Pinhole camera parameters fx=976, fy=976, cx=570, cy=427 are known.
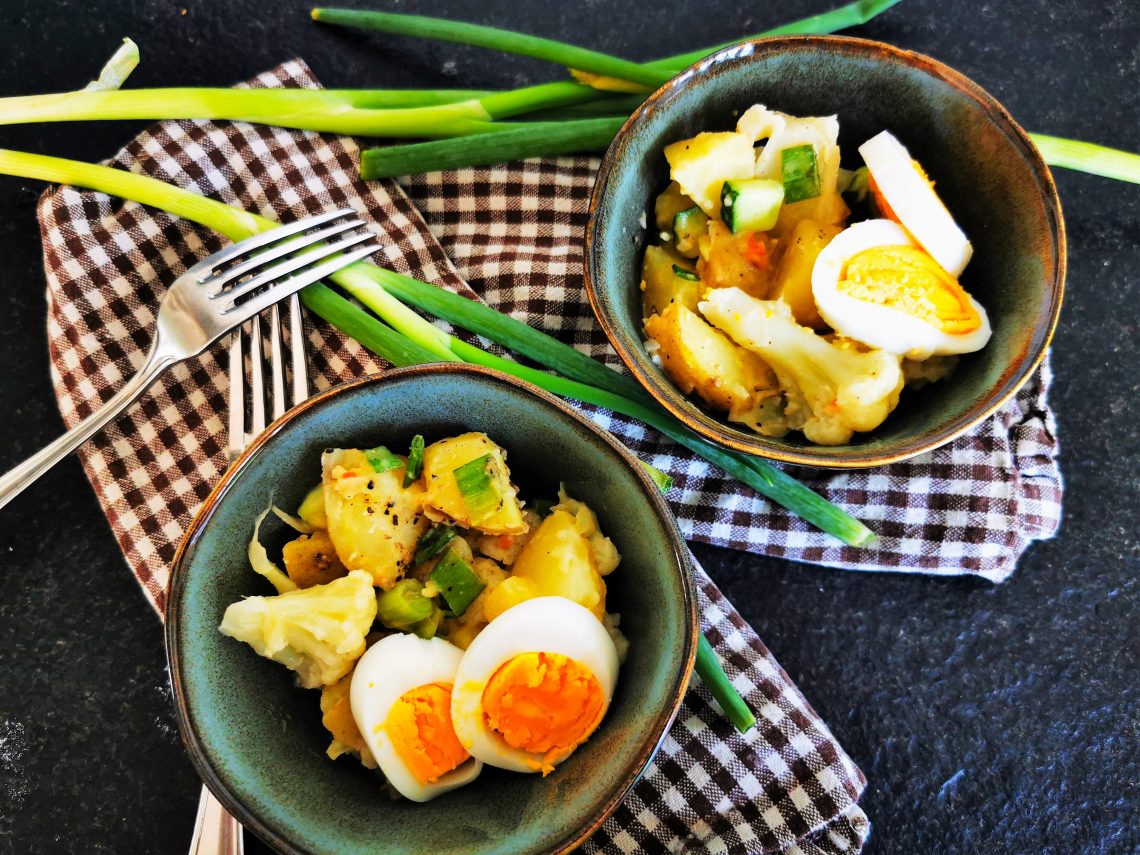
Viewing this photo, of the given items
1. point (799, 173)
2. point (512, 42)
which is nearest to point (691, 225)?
point (799, 173)

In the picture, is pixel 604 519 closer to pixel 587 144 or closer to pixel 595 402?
pixel 595 402

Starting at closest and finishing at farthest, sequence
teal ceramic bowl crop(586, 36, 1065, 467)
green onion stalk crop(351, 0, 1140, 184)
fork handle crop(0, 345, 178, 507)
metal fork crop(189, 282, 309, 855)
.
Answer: teal ceramic bowl crop(586, 36, 1065, 467) < fork handle crop(0, 345, 178, 507) < metal fork crop(189, 282, 309, 855) < green onion stalk crop(351, 0, 1140, 184)

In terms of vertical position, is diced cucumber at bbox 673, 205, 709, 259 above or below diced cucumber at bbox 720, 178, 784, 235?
below

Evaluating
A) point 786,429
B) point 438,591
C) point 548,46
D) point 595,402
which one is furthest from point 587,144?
point 438,591

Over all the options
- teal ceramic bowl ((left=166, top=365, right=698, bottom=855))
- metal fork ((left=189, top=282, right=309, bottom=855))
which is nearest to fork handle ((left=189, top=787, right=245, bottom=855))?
metal fork ((left=189, top=282, right=309, bottom=855))

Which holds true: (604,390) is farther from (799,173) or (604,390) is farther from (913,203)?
(913,203)

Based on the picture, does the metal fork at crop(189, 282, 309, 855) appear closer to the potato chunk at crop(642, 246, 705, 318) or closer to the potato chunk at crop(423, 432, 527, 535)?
the potato chunk at crop(423, 432, 527, 535)

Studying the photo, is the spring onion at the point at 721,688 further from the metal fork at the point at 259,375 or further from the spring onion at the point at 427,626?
the metal fork at the point at 259,375

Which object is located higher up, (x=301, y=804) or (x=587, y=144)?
(x=587, y=144)
